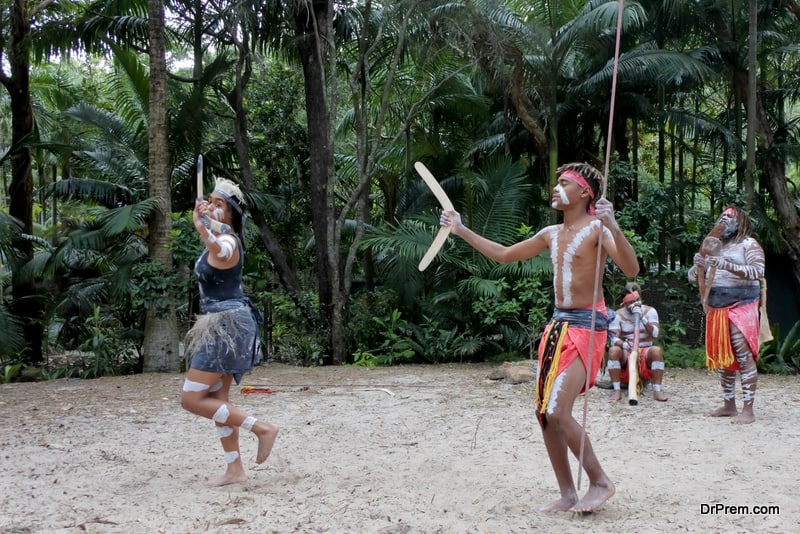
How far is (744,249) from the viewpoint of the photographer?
6.28 meters

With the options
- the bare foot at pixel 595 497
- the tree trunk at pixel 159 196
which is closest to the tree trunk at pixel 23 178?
the tree trunk at pixel 159 196

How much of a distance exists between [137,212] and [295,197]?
431 centimetres

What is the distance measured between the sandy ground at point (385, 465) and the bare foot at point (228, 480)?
0.25ft

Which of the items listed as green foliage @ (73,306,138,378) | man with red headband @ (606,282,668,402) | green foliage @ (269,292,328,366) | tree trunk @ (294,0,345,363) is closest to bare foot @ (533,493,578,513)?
man with red headband @ (606,282,668,402)

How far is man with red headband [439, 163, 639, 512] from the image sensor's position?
3.92 metres

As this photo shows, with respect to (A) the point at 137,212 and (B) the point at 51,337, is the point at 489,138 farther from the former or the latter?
(B) the point at 51,337

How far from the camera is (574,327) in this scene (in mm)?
4023

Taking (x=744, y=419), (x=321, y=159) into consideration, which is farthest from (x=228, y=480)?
(x=321, y=159)

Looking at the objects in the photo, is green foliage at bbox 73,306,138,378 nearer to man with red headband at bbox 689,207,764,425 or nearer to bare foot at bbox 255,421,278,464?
bare foot at bbox 255,421,278,464

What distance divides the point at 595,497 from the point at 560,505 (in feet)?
0.63

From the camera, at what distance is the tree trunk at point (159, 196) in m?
10.1

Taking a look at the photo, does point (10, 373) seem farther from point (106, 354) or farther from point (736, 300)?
point (736, 300)

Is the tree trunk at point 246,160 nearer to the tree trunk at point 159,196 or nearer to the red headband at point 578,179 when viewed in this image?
the tree trunk at point 159,196

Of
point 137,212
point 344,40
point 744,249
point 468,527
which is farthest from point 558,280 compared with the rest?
point 344,40
